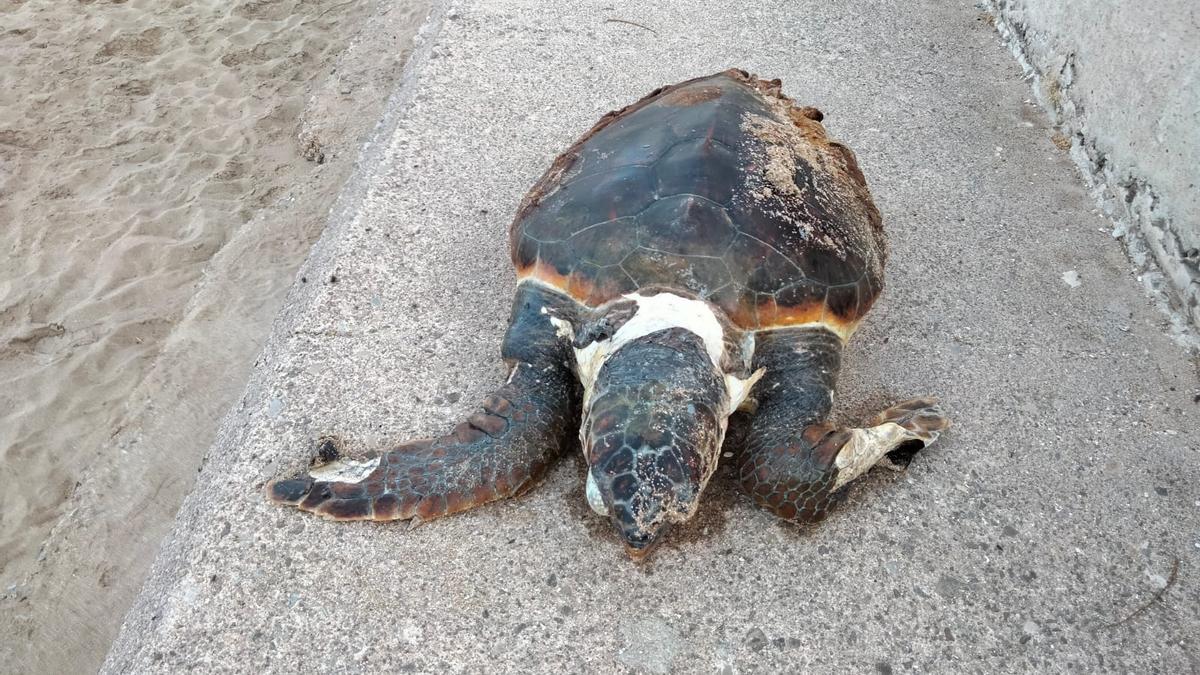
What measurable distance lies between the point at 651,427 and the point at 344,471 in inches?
30.1

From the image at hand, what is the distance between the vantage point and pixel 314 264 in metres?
2.60

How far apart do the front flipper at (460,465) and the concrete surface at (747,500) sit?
0.06m

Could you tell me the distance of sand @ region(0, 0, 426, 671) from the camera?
8.00 feet

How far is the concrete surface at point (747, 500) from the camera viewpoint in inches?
66.7

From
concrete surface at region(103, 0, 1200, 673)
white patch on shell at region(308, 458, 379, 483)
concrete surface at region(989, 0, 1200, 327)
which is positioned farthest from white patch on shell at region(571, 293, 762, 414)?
concrete surface at region(989, 0, 1200, 327)

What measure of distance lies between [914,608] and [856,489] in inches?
12.2

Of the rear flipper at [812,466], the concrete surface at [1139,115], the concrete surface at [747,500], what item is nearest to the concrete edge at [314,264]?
the concrete surface at [747,500]

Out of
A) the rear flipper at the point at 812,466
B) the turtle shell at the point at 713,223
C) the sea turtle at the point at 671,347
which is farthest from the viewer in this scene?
the turtle shell at the point at 713,223

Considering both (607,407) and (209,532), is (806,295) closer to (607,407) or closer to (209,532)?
(607,407)

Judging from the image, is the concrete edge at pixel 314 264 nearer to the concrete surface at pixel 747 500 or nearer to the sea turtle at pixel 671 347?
the concrete surface at pixel 747 500

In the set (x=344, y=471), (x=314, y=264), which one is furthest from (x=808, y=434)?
(x=314, y=264)

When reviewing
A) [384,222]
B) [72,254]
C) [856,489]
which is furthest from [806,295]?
[72,254]

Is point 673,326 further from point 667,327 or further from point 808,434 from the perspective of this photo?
point 808,434

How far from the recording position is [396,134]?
2.99 m
